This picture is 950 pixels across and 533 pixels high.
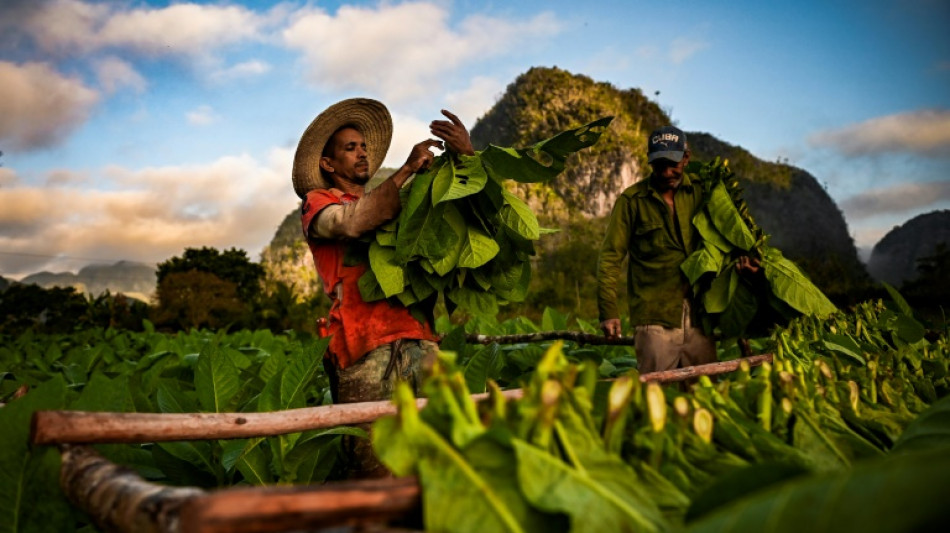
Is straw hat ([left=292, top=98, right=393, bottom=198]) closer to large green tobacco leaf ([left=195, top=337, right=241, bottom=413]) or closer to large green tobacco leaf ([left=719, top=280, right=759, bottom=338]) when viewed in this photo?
large green tobacco leaf ([left=195, top=337, right=241, bottom=413])

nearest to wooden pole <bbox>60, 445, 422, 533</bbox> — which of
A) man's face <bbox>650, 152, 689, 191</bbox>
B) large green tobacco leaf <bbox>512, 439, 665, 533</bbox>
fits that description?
large green tobacco leaf <bbox>512, 439, 665, 533</bbox>

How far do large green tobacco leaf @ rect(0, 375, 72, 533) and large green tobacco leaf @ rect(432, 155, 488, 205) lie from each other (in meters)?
1.24

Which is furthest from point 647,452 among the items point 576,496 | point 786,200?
point 786,200

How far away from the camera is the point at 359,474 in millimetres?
2148

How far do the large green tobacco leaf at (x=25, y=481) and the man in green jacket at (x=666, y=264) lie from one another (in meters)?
3.28

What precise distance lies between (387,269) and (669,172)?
7.48 ft

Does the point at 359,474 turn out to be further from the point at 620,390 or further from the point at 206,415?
the point at 620,390

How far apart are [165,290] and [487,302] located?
26.1 m

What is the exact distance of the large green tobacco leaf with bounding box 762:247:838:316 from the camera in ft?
8.71

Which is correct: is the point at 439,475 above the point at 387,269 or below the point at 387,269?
below

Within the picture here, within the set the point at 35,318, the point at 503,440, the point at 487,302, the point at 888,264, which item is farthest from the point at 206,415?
the point at 888,264

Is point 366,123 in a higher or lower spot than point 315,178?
higher

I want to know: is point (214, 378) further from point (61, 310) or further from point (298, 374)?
point (61, 310)

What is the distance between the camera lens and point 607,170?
77.5m
